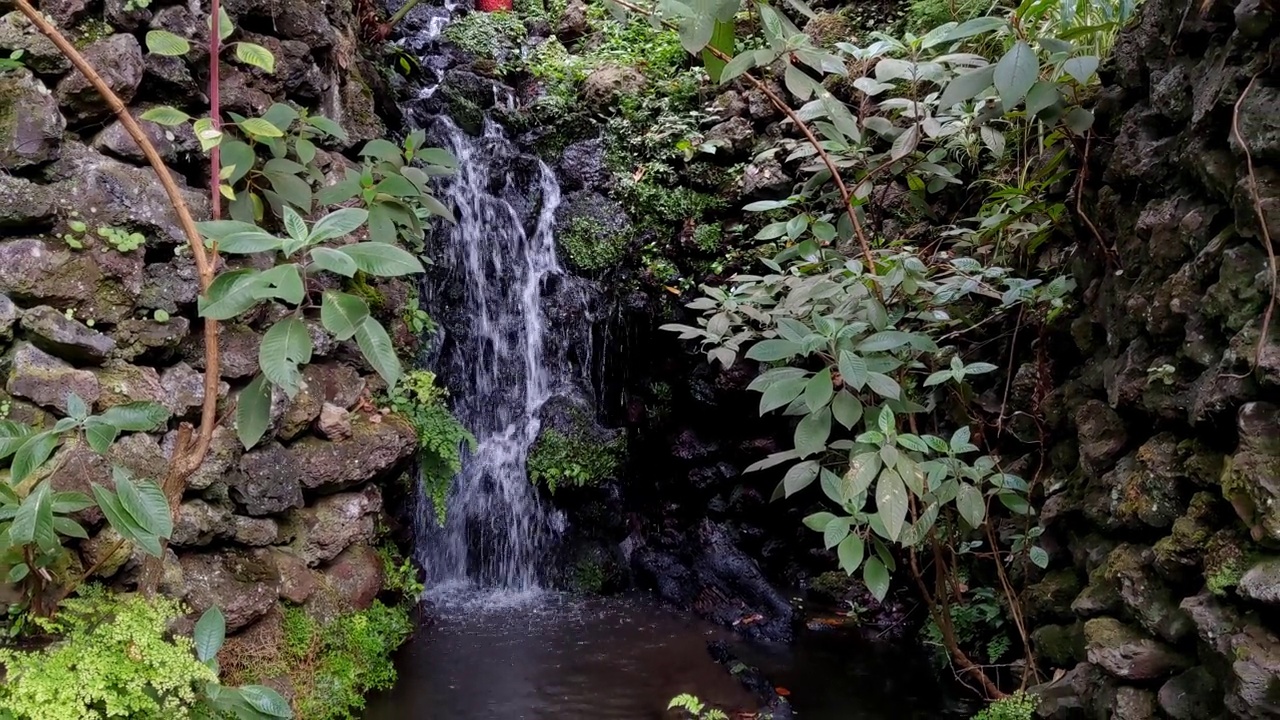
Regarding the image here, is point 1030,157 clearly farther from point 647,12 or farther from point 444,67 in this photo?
point 444,67

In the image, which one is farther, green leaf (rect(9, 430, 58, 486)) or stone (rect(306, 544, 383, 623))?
stone (rect(306, 544, 383, 623))

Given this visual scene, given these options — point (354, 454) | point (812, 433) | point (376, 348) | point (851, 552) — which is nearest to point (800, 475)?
point (812, 433)

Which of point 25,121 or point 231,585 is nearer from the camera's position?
point 25,121

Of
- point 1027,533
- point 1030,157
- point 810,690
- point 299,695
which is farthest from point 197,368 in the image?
point 1030,157

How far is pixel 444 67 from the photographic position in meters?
7.58

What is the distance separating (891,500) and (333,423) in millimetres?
2803

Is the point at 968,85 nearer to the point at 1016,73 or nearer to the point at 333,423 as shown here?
the point at 1016,73

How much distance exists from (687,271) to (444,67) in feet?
11.7

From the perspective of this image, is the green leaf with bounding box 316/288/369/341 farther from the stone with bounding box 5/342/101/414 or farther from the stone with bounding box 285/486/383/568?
the stone with bounding box 285/486/383/568

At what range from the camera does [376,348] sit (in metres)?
1.76

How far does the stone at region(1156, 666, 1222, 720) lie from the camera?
2113 mm

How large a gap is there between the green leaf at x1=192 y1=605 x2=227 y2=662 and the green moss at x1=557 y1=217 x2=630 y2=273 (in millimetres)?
4446

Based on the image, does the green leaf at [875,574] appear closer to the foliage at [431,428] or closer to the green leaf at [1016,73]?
the green leaf at [1016,73]

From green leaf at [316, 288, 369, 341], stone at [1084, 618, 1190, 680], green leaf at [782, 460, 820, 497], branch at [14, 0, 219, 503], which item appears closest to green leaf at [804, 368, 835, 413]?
green leaf at [782, 460, 820, 497]
